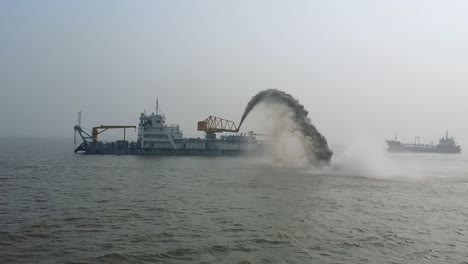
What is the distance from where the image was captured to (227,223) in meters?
25.4

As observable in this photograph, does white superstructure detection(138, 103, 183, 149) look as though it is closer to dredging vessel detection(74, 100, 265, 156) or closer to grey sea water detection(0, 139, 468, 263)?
dredging vessel detection(74, 100, 265, 156)

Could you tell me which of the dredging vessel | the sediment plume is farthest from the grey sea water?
the dredging vessel

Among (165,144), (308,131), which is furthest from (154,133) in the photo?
(308,131)

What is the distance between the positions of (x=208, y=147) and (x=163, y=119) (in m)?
13.0

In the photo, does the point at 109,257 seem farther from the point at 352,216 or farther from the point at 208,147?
the point at 208,147

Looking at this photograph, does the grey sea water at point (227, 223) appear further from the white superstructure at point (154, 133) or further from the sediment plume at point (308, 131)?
the white superstructure at point (154, 133)

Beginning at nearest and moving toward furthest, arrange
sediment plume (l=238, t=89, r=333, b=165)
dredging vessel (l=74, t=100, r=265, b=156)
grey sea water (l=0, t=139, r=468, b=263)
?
grey sea water (l=0, t=139, r=468, b=263) < sediment plume (l=238, t=89, r=333, b=165) < dredging vessel (l=74, t=100, r=265, b=156)

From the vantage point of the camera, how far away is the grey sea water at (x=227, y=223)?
18906 mm

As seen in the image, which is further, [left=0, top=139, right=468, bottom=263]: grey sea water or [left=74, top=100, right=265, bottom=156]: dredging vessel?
[left=74, top=100, right=265, bottom=156]: dredging vessel

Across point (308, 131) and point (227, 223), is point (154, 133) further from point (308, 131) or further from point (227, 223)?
point (227, 223)

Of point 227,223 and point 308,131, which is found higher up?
point 308,131

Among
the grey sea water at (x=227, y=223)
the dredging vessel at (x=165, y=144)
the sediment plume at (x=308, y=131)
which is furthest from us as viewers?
the dredging vessel at (x=165, y=144)

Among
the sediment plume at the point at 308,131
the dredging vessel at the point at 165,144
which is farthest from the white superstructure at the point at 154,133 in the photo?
the sediment plume at the point at 308,131

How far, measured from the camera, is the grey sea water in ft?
62.0
